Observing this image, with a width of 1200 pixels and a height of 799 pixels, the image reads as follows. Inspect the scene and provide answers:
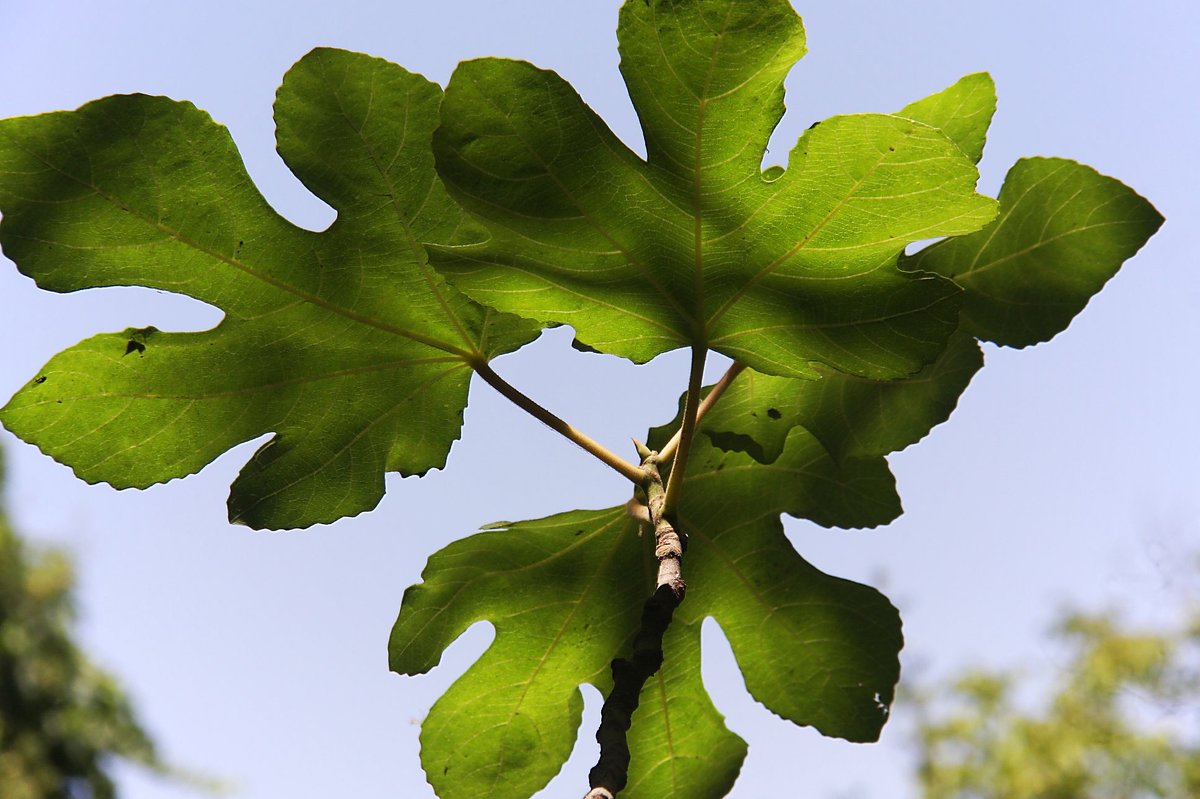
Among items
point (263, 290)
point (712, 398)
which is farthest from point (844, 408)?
point (263, 290)

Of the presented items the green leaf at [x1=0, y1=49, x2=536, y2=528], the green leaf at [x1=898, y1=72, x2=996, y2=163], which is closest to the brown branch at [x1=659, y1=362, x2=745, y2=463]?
the green leaf at [x1=0, y1=49, x2=536, y2=528]

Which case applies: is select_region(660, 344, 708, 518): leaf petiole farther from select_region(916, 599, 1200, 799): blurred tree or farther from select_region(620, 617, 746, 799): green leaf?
select_region(916, 599, 1200, 799): blurred tree

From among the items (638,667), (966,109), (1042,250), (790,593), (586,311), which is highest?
(966,109)

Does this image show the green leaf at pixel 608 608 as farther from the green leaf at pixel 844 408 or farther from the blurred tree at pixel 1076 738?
the blurred tree at pixel 1076 738

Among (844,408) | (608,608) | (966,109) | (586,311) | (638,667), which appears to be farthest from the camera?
(608,608)

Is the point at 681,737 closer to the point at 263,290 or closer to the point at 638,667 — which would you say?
the point at 638,667

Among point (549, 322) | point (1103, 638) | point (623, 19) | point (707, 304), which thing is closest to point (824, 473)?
point (707, 304)

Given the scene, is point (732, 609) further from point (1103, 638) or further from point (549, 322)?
point (1103, 638)

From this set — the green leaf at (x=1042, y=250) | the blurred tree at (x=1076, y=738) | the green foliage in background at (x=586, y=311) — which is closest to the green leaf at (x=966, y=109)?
the green foliage in background at (x=586, y=311)
